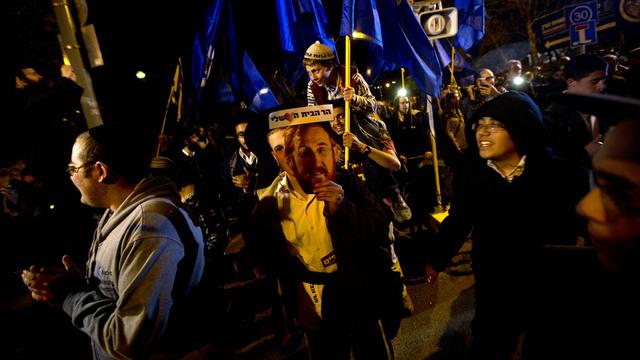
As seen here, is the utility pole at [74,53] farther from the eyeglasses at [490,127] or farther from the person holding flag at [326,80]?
the eyeglasses at [490,127]

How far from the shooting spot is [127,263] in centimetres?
176

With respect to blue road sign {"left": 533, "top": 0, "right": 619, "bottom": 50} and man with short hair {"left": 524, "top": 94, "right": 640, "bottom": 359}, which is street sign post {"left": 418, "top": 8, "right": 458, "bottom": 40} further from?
blue road sign {"left": 533, "top": 0, "right": 619, "bottom": 50}

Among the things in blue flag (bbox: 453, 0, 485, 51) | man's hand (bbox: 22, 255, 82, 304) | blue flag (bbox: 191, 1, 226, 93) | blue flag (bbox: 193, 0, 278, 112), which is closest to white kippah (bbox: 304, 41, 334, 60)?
blue flag (bbox: 193, 0, 278, 112)

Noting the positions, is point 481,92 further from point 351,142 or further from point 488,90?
point 351,142

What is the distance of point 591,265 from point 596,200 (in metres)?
0.26

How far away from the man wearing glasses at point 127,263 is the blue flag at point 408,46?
3775mm

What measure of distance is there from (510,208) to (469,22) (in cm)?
550

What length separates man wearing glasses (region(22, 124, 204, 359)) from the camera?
173 cm

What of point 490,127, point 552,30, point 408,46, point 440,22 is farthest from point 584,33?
point 552,30

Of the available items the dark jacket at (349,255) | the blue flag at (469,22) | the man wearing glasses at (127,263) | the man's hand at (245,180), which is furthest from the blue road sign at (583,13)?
the man wearing glasses at (127,263)

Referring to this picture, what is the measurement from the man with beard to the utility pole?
2.77m

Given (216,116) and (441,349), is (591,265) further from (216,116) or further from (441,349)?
(216,116)

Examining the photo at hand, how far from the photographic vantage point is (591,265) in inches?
47.8

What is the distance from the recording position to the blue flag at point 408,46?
4.47 meters
